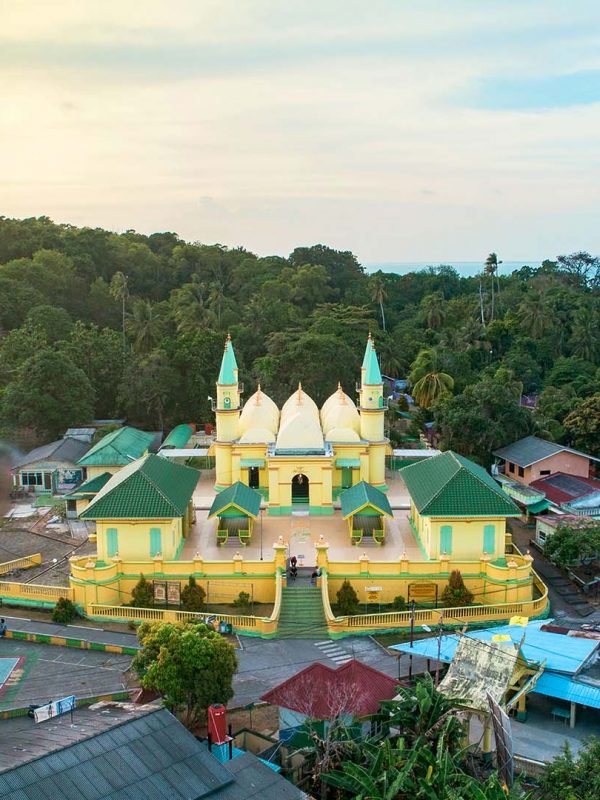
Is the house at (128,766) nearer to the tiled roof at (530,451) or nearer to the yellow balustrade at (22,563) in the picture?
the yellow balustrade at (22,563)

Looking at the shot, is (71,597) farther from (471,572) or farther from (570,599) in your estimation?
(570,599)

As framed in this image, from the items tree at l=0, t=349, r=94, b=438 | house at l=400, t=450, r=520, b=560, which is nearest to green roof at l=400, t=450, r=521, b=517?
house at l=400, t=450, r=520, b=560

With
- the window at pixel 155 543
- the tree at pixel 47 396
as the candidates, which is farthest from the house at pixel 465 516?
the tree at pixel 47 396

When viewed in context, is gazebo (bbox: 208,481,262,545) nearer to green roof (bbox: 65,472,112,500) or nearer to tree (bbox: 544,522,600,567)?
green roof (bbox: 65,472,112,500)

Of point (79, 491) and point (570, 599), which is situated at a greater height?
point (79, 491)

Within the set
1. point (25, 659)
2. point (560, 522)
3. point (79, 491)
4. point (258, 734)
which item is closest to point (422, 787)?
point (258, 734)

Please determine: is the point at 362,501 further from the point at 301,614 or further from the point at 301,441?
the point at 301,614
